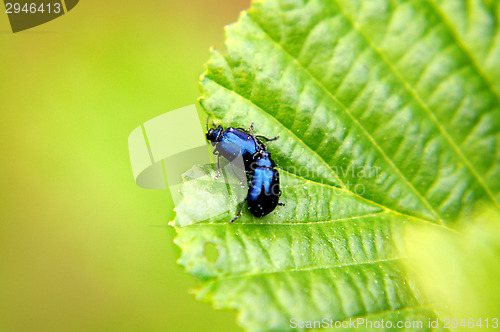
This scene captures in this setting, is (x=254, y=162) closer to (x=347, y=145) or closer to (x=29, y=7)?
(x=347, y=145)

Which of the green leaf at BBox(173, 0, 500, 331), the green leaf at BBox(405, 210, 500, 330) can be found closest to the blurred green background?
the green leaf at BBox(173, 0, 500, 331)

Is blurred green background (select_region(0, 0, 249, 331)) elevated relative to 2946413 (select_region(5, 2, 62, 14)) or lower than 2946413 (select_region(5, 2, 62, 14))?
lower

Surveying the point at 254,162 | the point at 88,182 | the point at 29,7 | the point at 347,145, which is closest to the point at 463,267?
the point at 347,145

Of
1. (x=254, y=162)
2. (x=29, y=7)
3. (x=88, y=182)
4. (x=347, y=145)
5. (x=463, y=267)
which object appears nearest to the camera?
(x=463, y=267)

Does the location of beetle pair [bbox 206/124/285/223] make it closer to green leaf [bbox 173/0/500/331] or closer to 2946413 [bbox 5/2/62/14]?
green leaf [bbox 173/0/500/331]

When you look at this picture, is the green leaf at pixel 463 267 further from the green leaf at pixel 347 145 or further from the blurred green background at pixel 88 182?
the blurred green background at pixel 88 182

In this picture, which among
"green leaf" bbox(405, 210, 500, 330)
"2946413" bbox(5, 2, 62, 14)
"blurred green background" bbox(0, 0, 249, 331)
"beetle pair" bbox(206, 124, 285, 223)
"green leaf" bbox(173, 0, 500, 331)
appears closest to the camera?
"green leaf" bbox(173, 0, 500, 331)

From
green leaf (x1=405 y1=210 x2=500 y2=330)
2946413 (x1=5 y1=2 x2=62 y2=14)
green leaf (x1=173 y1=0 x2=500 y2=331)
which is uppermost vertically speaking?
2946413 (x1=5 y1=2 x2=62 y2=14)
